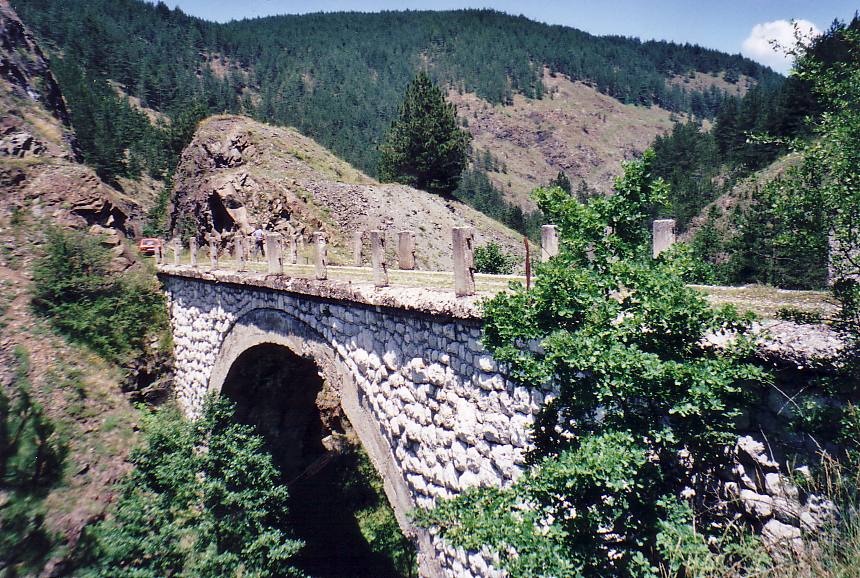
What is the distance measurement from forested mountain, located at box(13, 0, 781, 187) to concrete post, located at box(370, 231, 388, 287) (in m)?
45.6

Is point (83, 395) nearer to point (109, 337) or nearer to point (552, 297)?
point (109, 337)

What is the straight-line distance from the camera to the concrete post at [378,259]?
24.3ft

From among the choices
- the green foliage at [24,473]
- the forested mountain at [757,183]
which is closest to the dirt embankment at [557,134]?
the forested mountain at [757,183]

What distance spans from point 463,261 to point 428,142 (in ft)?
116

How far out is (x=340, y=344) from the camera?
27.9 feet

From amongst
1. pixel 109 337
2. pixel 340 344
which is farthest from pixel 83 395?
pixel 340 344

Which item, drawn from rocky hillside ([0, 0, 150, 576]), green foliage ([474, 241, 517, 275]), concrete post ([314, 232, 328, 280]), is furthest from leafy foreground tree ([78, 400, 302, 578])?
green foliage ([474, 241, 517, 275])

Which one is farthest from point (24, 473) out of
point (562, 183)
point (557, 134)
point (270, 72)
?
point (557, 134)

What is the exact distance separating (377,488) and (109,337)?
35.6 feet

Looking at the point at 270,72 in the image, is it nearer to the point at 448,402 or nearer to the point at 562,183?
the point at 562,183

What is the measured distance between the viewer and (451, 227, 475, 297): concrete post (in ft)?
18.6

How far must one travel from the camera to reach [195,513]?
10.7 m

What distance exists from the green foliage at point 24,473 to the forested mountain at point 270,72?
38796 millimetres

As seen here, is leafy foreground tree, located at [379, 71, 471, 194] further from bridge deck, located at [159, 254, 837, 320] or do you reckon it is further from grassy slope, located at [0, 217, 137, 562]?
bridge deck, located at [159, 254, 837, 320]
